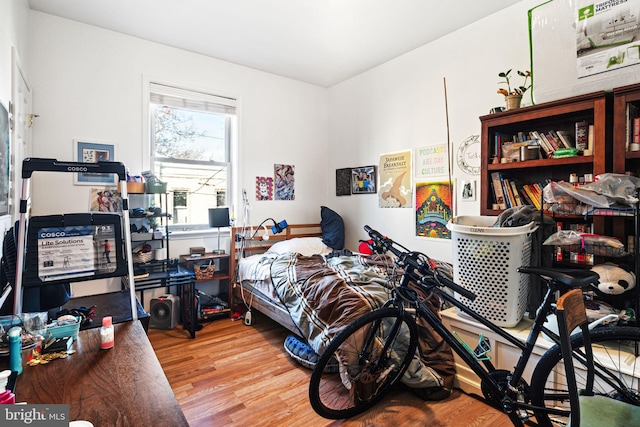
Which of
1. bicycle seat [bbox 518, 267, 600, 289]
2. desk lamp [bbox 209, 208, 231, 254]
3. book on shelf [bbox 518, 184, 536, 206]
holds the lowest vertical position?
bicycle seat [bbox 518, 267, 600, 289]

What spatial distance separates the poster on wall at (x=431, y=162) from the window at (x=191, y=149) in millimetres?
2120

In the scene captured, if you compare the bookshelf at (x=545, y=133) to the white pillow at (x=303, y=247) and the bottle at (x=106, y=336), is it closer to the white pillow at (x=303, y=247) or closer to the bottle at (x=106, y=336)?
the white pillow at (x=303, y=247)

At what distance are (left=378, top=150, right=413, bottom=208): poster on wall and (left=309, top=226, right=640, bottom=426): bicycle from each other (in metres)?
A: 1.77

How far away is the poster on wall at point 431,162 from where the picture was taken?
310cm

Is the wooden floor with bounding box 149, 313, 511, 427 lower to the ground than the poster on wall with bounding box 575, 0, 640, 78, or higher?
lower

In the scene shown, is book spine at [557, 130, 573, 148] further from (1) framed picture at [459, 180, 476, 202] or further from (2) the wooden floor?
(2) the wooden floor

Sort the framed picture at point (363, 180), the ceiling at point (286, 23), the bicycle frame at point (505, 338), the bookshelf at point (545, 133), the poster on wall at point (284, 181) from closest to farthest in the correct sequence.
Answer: the bicycle frame at point (505, 338) < the bookshelf at point (545, 133) < the ceiling at point (286, 23) < the framed picture at point (363, 180) < the poster on wall at point (284, 181)

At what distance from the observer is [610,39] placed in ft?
5.80

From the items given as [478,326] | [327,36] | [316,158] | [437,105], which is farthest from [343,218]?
[478,326]

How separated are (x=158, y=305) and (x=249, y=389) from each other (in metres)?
1.45

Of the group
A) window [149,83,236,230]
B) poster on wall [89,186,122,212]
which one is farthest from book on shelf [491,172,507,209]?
poster on wall [89,186,122,212]

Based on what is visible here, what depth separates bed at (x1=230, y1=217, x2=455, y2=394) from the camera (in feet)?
6.74

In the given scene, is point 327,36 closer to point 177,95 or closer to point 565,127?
point 177,95

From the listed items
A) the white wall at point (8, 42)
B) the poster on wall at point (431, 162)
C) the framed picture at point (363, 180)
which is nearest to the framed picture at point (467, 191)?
the poster on wall at point (431, 162)
